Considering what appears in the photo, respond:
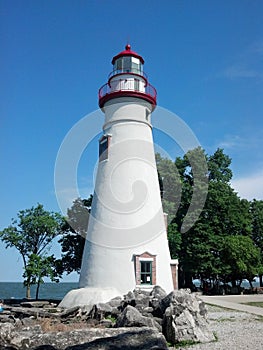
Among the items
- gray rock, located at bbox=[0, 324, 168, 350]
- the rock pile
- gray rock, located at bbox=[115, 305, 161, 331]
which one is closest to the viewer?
gray rock, located at bbox=[0, 324, 168, 350]

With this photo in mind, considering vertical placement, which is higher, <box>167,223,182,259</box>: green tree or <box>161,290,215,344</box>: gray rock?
<box>167,223,182,259</box>: green tree

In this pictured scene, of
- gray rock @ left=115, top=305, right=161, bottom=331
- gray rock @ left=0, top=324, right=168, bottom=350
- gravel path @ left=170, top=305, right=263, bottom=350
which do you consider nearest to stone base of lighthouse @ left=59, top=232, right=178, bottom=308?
gravel path @ left=170, top=305, right=263, bottom=350

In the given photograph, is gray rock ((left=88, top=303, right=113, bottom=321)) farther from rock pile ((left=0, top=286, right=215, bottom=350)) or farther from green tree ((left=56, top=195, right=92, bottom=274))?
green tree ((left=56, top=195, right=92, bottom=274))

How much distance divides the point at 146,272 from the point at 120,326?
7.01 m

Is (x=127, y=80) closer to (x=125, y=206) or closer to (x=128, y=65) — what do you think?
(x=128, y=65)

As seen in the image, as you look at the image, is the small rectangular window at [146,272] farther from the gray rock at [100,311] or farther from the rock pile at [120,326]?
the gray rock at [100,311]

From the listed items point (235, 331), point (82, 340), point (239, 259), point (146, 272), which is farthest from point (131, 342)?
point (239, 259)

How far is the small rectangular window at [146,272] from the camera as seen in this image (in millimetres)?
16500

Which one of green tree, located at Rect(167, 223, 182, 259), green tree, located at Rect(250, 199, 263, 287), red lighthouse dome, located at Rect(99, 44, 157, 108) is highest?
red lighthouse dome, located at Rect(99, 44, 157, 108)

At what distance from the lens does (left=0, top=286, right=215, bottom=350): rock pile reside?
650cm

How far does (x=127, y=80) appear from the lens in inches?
740

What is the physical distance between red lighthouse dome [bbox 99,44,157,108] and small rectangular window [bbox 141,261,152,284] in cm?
839

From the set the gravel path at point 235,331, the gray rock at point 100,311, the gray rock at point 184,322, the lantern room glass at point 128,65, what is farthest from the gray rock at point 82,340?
the lantern room glass at point 128,65

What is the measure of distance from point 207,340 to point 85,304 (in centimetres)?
715
